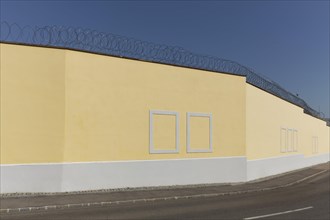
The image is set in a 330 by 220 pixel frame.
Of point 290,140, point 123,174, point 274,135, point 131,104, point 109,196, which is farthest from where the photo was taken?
point 290,140

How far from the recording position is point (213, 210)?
1155 cm

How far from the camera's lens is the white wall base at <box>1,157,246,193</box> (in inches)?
532

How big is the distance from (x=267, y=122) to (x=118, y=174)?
1221 cm

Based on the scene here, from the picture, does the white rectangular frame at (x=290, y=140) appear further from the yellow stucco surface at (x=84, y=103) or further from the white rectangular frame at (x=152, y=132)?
the white rectangular frame at (x=152, y=132)

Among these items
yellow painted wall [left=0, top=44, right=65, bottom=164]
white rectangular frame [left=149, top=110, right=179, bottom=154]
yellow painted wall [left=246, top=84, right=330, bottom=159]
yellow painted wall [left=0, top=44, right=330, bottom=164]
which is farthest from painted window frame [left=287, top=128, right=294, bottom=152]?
yellow painted wall [left=0, top=44, right=65, bottom=164]

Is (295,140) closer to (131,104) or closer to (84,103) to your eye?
(131,104)

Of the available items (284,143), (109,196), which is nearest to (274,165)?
(284,143)

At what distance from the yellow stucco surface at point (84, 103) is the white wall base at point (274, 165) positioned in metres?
3.88

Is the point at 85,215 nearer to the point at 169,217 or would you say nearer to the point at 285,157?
the point at 169,217

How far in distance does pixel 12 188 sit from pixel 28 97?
313 cm

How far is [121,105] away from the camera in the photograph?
16000 millimetres

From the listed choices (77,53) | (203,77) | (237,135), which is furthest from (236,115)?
(77,53)

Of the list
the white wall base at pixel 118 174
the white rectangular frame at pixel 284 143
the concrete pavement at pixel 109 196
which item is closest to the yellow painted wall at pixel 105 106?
the white wall base at pixel 118 174

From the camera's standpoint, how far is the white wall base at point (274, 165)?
2153cm
